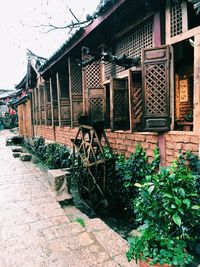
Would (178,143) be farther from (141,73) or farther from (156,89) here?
(141,73)

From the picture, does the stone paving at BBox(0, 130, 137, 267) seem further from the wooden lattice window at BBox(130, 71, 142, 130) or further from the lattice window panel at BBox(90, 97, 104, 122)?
the lattice window panel at BBox(90, 97, 104, 122)

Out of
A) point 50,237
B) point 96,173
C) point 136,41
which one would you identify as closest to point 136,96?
point 136,41

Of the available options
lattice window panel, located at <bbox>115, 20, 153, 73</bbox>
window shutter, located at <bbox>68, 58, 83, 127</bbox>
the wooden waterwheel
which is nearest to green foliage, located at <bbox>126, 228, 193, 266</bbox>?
the wooden waterwheel

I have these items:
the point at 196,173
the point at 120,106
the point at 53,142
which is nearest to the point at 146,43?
the point at 120,106

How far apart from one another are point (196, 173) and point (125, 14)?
14.2 ft

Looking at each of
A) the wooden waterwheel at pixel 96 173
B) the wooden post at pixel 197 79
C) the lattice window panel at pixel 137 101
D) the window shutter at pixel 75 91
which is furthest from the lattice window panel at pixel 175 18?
the window shutter at pixel 75 91

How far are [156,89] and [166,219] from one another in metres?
2.92

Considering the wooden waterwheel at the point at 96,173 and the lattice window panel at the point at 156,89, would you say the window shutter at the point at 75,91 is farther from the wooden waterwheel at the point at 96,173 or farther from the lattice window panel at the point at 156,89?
the lattice window panel at the point at 156,89

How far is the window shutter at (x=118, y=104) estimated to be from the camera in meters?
6.22

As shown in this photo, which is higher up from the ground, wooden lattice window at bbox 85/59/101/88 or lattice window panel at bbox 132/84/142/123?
wooden lattice window at bbox 85/59/101/88

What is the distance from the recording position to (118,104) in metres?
6.38

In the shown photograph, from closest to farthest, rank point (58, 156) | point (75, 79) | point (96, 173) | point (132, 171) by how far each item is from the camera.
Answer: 1. point (132, 171)
2. point (96, 173)
3. point (75, 79)
4. point (58, 156)

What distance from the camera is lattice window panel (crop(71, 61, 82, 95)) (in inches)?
354

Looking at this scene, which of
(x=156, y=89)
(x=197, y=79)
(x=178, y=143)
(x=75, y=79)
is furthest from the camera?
(x=75, y=79)
